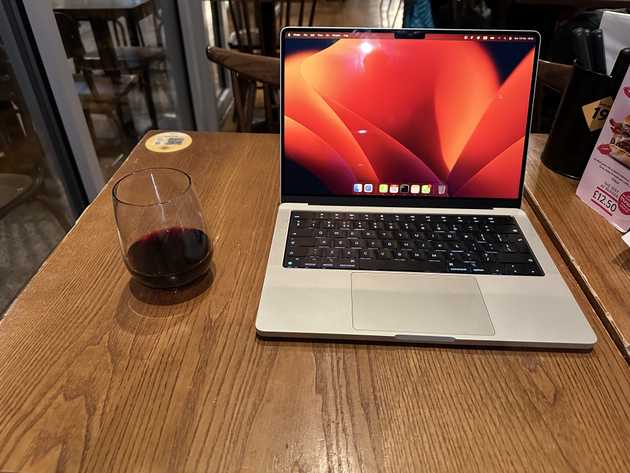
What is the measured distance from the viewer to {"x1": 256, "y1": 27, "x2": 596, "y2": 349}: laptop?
0.57 m

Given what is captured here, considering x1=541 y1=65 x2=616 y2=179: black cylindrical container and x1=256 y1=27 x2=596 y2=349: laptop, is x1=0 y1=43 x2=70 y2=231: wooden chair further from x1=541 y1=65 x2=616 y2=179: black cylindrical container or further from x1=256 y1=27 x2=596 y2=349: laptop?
x1=541 y1=65 x2=616 y2=179: black cylindrical container

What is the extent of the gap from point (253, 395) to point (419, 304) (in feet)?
0.70

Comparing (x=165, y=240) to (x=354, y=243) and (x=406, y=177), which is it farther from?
(x=406, y=177)

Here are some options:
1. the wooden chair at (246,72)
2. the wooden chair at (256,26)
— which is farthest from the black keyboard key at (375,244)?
the wooden chair at (256,26)

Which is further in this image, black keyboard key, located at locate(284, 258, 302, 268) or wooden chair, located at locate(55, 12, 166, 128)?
wooden chair, located at locate(55, 12, 166, 128)

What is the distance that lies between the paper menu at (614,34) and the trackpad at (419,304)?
47 cm

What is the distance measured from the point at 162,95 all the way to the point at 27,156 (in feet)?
3.65

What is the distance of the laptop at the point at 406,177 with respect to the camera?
1.86 feet

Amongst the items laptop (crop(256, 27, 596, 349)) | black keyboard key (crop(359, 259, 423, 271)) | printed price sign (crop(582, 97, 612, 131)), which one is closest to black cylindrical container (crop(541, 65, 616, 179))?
printed price sign (crop(582, 97, 612, 131))

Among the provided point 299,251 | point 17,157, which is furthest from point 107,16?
point 299,251

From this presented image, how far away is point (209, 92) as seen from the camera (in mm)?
2486

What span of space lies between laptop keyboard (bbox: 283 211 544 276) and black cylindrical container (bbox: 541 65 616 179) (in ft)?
0.78

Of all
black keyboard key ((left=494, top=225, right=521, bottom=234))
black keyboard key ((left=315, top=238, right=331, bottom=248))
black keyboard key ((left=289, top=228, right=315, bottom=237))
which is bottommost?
black keyboard key ((left=315, top=238, right=331, bottom=248))

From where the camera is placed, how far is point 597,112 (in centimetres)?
74
